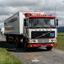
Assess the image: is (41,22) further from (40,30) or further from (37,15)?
(37,15)

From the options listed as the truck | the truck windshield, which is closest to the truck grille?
the truck

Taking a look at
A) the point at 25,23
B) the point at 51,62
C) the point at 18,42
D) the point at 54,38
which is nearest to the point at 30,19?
the point at 25,23

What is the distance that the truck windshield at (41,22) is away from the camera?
26.3m

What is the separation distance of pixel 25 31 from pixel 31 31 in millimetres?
1222

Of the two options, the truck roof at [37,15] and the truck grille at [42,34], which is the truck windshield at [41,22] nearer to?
the truck roof at [37,15]

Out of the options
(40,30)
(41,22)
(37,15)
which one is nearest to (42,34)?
(40,30)

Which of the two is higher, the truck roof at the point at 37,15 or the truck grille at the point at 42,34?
the truck roof at the point at 37,15

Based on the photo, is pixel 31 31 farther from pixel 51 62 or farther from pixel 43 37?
pixel 51 62

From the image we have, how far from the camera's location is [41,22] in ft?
86.5

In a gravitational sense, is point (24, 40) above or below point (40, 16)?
below

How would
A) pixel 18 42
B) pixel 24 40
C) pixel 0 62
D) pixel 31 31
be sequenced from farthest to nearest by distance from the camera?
pixel 18 42 → pixel 24 40 → pixel 31 31 → pixel 0 62

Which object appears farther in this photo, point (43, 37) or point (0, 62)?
point (43, 37)

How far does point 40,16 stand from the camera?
26531mm

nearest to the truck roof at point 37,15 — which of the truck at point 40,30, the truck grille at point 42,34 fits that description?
the truck at point 40,30
